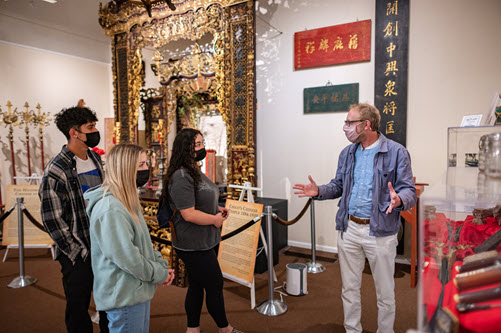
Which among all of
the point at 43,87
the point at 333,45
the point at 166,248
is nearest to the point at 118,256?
the point at 166,248

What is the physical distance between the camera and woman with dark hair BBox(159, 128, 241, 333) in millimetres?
2230

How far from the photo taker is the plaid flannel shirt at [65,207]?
7.12ft

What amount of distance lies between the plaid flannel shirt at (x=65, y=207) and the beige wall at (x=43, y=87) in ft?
A: 16.1

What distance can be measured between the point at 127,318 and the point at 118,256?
1.21 ft

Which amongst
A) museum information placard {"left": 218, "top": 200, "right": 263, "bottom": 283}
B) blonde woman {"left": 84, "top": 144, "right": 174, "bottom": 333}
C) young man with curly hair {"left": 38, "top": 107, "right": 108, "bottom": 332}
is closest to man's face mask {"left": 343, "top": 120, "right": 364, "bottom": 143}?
museum information placard {"left": 218, "top": 200, "right": 263, "bottom": 283}

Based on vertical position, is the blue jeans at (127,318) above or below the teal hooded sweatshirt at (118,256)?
below

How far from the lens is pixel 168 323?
3.09 metres

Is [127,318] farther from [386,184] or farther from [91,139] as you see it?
[386,184]

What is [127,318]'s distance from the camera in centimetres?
173

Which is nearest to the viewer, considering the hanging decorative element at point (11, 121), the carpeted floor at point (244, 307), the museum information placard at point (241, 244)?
the carpeted floor at point (244, 307)

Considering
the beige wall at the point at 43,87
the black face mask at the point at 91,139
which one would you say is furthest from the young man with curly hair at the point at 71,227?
the beige wall at the point at 43,87

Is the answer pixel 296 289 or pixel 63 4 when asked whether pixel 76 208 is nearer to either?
pixel 296 289

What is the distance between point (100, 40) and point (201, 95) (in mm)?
3330

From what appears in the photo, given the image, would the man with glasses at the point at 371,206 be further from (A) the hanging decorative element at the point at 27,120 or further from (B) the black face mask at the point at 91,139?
(A) the hanging decorative element at the point at 27,120
